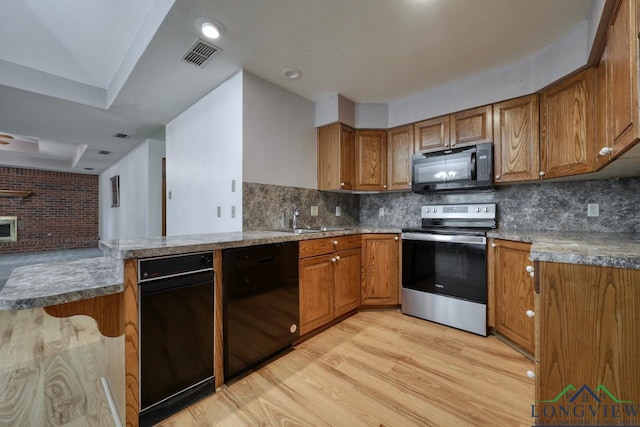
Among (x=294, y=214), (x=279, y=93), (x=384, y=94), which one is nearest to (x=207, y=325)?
(x=294, y=214)

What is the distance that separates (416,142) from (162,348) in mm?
3056

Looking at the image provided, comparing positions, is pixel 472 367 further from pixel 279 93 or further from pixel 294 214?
pixel 279 93

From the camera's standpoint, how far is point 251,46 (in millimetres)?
2152

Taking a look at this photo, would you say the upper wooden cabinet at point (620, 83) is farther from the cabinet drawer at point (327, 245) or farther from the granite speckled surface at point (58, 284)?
the granite speckled surface at point (58, 284)

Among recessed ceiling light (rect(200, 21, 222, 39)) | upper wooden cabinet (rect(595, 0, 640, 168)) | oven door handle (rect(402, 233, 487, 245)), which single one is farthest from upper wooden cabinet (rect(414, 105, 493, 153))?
recessed ceiling light (rect(200, 21, 222, 39))

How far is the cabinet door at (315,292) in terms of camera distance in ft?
7.37

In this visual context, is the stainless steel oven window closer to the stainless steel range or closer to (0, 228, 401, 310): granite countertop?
(0, 228, 401, 310): granite countertop

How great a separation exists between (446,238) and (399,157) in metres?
1.20

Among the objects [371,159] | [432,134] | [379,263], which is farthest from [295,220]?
[432,134]

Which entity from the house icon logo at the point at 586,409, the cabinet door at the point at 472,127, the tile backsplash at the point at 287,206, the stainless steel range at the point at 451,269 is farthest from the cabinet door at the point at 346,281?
the house icon logo at the point at 586,409

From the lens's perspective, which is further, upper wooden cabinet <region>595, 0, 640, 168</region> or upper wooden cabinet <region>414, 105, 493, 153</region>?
upper wooden cabinet <region>414, 105, 493, 153</region>

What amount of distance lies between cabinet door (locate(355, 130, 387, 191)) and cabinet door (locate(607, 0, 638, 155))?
2025mm

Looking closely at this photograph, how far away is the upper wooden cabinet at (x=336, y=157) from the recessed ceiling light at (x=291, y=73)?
74cm

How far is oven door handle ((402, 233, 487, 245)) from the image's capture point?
93.9 inches
